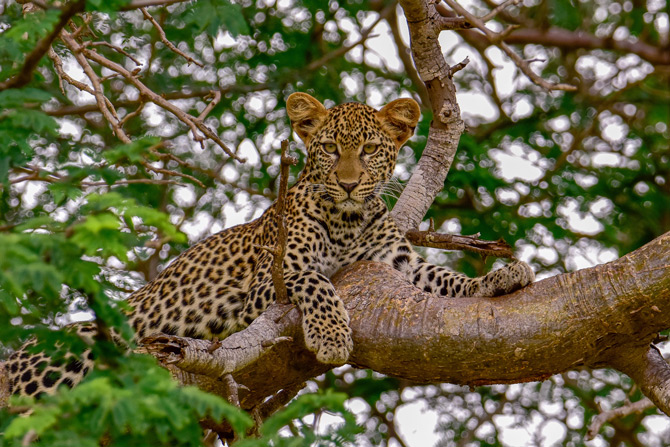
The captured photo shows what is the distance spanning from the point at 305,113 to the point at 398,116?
2.75ft

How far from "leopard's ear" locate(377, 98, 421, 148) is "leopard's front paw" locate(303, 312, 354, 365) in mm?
2776

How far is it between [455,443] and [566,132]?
14.4 feet

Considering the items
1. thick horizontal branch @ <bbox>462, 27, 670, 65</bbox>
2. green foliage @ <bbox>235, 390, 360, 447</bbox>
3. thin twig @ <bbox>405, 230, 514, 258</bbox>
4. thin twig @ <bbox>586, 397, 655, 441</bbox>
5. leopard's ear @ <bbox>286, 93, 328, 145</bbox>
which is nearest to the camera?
green foliage @ <bbox>235, 390, 360, 447</bbox>

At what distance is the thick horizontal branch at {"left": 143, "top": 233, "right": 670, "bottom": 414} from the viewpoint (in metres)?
5.45

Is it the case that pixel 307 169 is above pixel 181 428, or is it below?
above

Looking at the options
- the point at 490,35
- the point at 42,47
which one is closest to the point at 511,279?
the point at 490,35

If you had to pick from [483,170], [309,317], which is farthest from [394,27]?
[309,317]

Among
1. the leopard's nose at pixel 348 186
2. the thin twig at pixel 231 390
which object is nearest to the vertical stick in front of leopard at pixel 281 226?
the thin twig at pixel 231 390

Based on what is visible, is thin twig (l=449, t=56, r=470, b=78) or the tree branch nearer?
the tree branch

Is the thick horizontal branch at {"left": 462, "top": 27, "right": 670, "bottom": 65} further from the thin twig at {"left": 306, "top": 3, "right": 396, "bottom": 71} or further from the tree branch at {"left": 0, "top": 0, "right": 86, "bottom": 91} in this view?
the tree branch at {"left": 0, "top": 0, "right": 86, "bottom": 91}

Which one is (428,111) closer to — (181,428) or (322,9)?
(322,9)

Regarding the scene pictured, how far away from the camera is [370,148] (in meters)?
8.08

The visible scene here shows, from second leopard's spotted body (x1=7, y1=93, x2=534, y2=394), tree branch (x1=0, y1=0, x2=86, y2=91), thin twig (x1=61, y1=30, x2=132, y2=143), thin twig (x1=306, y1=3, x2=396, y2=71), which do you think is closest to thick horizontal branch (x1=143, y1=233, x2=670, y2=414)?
second leopard's spotted body (x1=7, y1=93, x2=534, y2=394)

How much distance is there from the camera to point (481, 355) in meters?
5.71
